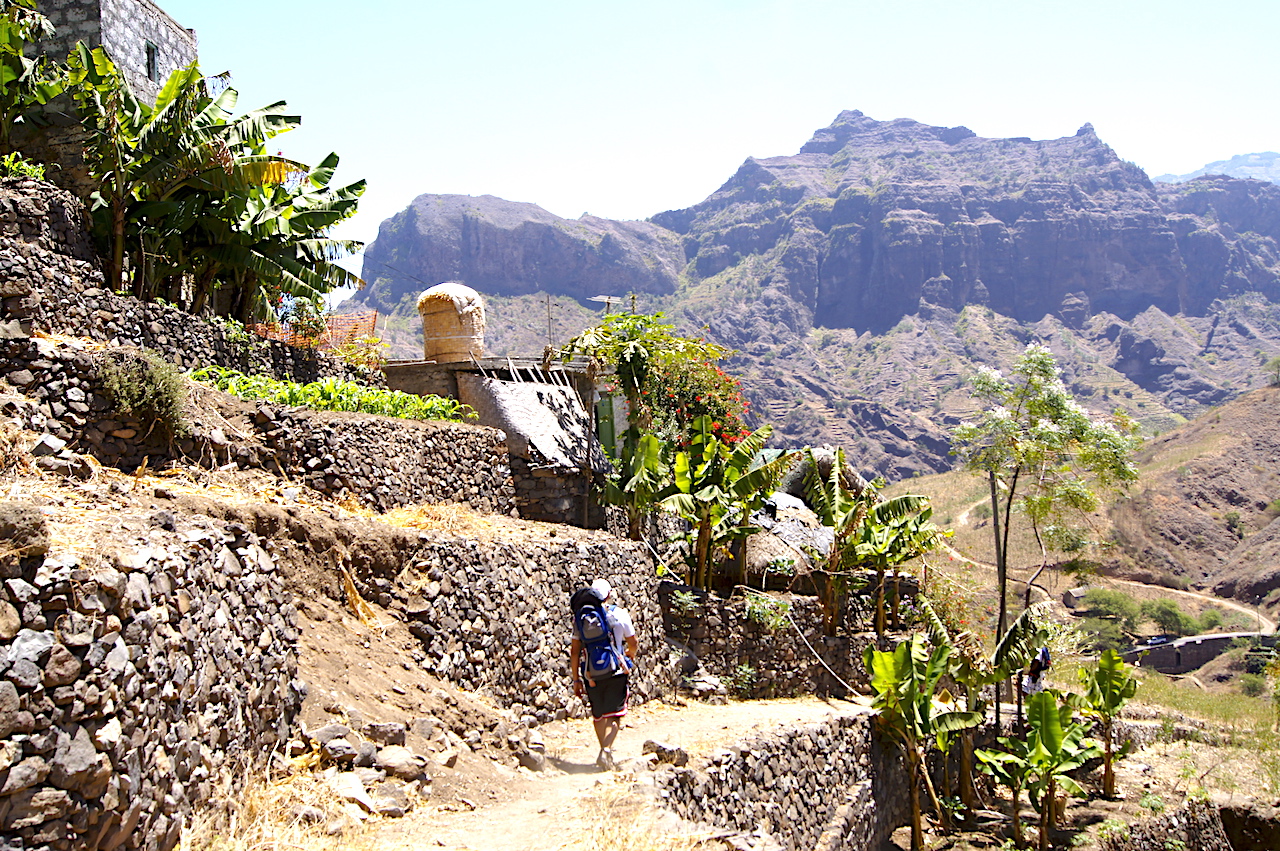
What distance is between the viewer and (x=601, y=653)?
864 centimetres

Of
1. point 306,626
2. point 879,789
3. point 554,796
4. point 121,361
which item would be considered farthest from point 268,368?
point 879,789

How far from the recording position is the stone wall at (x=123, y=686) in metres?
4.32

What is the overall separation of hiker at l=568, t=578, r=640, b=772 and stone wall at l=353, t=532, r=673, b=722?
1478mm

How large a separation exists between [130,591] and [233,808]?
1480 millimetres

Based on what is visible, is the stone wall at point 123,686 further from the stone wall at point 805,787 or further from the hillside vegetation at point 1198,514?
the hillside vegetation at point 1198,514

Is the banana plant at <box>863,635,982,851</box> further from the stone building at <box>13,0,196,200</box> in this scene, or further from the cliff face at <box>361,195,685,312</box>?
the cliff face at <box>361,195,685,312</box>

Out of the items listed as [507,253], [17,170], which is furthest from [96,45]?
[507,253]

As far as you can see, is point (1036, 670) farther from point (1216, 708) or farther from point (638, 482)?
point (1216, 708)

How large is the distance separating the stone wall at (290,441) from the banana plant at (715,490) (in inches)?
121

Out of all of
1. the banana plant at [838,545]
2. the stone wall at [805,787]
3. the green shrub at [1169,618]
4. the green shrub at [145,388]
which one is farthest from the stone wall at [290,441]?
the green shrub at [1169,618]

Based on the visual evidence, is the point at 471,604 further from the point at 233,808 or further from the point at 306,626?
the point at 233,808

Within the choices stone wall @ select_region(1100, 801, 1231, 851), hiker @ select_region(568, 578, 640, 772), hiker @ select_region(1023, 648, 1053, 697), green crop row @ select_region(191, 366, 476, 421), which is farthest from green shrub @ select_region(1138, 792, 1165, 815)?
green crop row @ select_region(191, 366, 476, 421)

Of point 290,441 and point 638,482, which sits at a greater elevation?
point 290,441

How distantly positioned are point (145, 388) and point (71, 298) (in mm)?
3238
